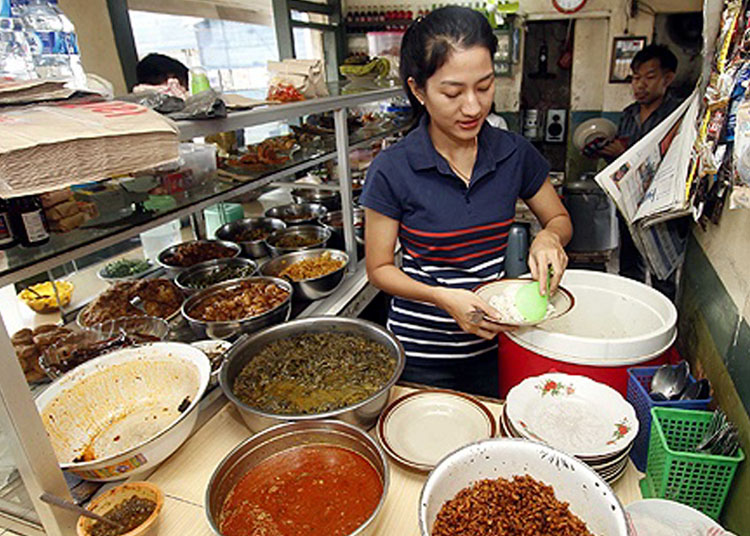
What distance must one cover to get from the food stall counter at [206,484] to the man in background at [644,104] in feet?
10.6

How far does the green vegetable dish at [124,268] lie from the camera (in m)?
2.78

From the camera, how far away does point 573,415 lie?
1316mm

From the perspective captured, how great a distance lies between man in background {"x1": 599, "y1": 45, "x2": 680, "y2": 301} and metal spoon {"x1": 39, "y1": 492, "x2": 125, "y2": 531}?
3877mm

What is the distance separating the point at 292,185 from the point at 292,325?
101 inches

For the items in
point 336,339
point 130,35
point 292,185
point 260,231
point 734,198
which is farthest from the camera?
point 292,185

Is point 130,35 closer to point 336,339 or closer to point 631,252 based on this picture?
point 336,339

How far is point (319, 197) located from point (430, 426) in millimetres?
2750

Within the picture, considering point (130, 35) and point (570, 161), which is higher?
point (130, 35)

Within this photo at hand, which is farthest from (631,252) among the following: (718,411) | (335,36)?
(335,36)

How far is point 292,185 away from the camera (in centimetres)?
418

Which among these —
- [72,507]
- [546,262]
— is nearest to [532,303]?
[546,262]

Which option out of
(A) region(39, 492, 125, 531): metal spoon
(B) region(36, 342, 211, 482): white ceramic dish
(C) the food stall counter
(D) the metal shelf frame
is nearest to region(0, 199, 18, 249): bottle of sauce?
(D) the metal shelf frame

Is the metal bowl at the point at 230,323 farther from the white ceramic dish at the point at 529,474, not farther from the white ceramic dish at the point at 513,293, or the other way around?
the white ceramic dish at the point at 529,474

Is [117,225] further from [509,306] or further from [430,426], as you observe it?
[509,306]
